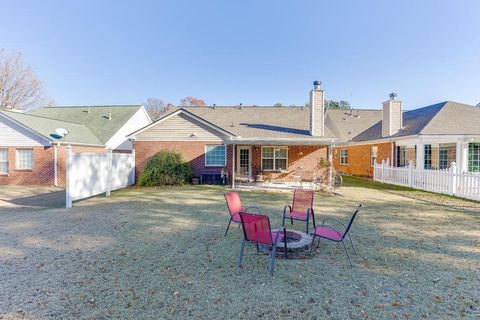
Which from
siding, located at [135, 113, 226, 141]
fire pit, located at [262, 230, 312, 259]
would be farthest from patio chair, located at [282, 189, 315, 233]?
siding, located at [135, 113, 226, 141]

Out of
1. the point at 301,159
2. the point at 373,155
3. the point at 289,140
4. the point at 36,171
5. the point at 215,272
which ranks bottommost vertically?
the point at 215,272

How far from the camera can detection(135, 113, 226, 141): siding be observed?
15734 mm

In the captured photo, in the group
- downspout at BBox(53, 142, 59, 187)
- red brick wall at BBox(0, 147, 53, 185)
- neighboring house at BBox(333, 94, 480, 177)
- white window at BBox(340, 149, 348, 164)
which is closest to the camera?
neighboring house at BBox(333, 94, 480, 177)

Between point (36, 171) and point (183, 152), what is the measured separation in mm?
8990

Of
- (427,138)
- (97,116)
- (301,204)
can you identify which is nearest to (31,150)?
(97,116)

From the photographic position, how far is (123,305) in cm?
309

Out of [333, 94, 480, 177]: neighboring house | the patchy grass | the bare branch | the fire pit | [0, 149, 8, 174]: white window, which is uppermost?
the bare branch

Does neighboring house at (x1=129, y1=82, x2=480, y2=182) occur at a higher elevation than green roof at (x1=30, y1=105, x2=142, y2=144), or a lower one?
lower

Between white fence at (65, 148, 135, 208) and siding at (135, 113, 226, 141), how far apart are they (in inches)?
94.1

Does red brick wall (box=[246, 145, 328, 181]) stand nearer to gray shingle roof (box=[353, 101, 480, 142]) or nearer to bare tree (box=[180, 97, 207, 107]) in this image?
gray shingle roof (box=[353, 101, 480, 142])

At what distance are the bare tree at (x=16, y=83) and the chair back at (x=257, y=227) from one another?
36.9 metres

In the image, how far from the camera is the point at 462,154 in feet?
41.3

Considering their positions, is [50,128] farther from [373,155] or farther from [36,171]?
[373,155]

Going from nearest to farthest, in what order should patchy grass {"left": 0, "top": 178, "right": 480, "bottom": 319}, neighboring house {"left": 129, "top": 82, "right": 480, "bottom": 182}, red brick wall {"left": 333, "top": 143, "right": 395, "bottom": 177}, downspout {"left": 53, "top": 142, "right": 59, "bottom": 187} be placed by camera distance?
1. patchy grass {"left": 0, "top": 178, "right": 480, "bottom": 319}
2. neighboring house {"left": 129, "top": 82, "right": 480, "bottom": 182}
3. downspout {"left": 53, "top": 142, "right": 59, "bottom": 187}
4. red brick wall {"left": 333, "top": 143, "right": 395, "bottom": 177}
